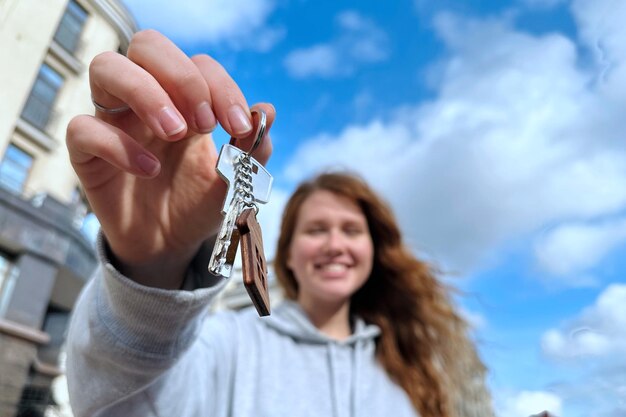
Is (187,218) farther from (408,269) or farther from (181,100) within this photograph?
(408,269)

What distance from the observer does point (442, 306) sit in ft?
1.87

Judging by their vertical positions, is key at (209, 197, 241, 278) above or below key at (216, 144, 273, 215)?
below

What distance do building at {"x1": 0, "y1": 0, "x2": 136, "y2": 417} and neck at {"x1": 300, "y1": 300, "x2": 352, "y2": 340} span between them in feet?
0.83

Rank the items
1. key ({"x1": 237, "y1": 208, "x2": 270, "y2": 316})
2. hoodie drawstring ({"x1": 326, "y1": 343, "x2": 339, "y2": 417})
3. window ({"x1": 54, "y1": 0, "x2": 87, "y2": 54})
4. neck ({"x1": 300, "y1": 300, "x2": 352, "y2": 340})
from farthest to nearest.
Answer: neck ({"x1": 300, "y1": 300, "x2": 352, "y2": 340}) < hoodie drawstring ({"x1": 326, "y1": 343, "x2": 339, "y2": 417}) < window ({"x1": 54, "y1": 0, "x2": 87, "y2": 54}) < key ({"x1": 237, "y1": 208, "x2": 270, "y2": 316})

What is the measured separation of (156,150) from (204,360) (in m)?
0.18

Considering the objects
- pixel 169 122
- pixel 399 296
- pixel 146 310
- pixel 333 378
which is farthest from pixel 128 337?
pixel 399 296

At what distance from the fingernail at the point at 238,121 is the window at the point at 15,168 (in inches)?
7.3

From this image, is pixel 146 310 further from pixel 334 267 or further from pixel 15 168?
pixel 334 267

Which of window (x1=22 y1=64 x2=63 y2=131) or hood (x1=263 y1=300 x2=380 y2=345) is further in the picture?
hood (x1=263 y1=300 x2=380 y2=345)

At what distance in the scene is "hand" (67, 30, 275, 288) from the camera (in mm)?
148

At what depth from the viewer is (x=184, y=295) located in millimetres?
205

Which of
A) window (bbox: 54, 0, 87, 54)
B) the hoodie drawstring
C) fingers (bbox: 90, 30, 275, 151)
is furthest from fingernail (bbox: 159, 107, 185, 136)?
the hoodie drawstring

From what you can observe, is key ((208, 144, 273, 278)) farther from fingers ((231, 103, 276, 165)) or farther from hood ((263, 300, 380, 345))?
hood ((263, 300, 380, 345))

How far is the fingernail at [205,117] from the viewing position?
0.15 meters
